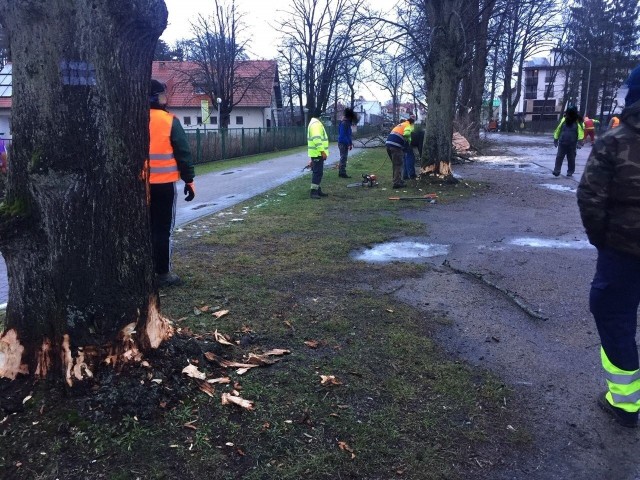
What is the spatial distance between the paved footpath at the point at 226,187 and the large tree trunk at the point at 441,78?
4415 millimetres

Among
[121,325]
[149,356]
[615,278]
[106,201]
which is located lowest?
[149,356]

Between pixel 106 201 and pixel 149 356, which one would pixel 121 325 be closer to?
pixel 149 356

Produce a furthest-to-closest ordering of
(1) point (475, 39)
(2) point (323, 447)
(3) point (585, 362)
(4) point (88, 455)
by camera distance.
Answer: (1) point (475, 39), (3) point (585, 362), (2) point (323, 447), (4) point (88, 455)

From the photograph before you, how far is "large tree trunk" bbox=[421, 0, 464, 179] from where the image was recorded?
500 inches

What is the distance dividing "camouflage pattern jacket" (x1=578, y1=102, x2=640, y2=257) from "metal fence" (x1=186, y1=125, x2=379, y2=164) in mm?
19852

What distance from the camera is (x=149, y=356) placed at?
2934 millimetres

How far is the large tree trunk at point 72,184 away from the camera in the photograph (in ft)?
8.41

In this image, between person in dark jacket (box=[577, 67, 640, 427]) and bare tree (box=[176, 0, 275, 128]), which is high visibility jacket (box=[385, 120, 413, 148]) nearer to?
person in dark jacket (box=[577, 67, 640, 427])

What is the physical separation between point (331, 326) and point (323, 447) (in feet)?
5.12

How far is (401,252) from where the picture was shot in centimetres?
684

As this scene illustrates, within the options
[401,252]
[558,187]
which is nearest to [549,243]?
[401,252]

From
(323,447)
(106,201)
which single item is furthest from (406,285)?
(106,201)

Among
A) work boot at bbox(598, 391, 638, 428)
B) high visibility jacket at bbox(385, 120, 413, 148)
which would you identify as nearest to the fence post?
high visibility jacket at bbox(385, 120, 413, 148)

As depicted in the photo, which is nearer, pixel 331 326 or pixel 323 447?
pixel 323 447
